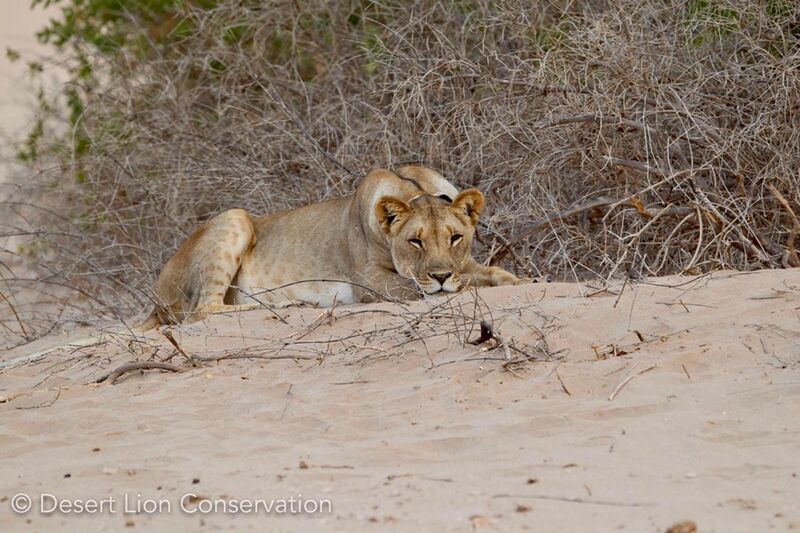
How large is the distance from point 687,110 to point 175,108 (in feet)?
14.7

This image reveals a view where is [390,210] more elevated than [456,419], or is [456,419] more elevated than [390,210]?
[390,210]

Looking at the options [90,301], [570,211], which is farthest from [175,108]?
[570,211]

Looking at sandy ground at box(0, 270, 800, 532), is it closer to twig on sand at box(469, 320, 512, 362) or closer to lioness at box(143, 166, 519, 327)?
twig on sand at box(469, 320, 512, 362)

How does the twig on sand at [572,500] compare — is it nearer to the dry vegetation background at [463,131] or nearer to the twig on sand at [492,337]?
the twig on sand at [492,337]

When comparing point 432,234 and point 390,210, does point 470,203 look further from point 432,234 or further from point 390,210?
point 390,210

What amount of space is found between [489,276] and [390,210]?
770mm

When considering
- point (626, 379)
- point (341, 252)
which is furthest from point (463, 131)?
point (626, 379)

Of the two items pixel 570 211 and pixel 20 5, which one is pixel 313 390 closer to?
pixel 570 211

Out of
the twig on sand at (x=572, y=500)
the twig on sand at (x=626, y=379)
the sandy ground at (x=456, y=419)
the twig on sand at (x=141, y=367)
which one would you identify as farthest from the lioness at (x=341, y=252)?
the twig on sand at (x=572, y=500)

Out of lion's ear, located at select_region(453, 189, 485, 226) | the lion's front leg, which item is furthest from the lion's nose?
lion's ear, located at select_region(453, 189, 485, 226)

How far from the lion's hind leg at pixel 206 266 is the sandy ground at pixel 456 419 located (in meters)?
1.59

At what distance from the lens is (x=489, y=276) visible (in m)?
7.64

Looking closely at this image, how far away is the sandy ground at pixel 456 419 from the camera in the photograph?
3.93 meters

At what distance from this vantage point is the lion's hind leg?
856 centimetres
